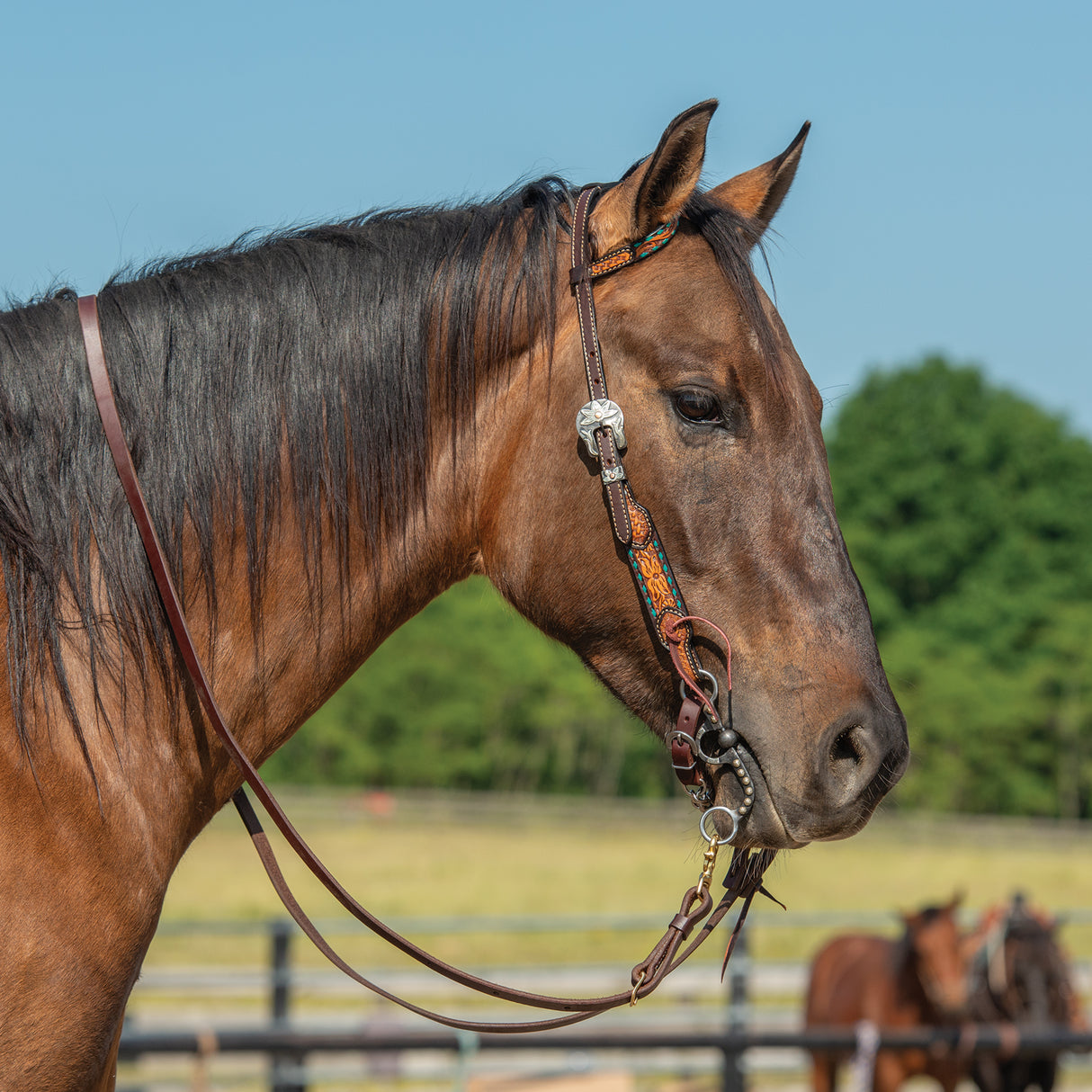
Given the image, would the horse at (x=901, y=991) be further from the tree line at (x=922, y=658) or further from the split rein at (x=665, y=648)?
the tree line at (x=922, y=658)

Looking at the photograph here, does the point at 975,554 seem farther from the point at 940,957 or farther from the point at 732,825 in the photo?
the point at 732,825

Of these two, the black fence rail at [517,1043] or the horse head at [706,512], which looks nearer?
the horse head at [706,512]

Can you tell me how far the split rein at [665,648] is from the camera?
1804 mm

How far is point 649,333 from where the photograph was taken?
196 centimetres

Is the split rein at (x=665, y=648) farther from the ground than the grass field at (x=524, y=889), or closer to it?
farther from the ground

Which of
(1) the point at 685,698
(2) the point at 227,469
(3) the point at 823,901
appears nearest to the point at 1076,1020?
(1) the point at 685,698

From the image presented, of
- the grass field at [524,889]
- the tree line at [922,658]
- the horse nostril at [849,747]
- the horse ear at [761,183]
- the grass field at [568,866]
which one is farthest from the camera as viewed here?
the tree line at [922,658]

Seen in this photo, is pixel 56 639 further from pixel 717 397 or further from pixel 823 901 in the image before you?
pixel 823 901

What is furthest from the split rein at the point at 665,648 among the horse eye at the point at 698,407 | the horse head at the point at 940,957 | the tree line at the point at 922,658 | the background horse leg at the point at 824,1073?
the tree line at the point at 922,658

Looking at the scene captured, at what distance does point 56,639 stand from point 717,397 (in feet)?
3.61

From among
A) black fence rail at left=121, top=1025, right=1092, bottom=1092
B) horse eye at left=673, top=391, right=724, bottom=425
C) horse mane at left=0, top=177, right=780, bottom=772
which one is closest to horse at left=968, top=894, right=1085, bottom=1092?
black fence rail at left=121, top=1025, right=1092, bottom=1092

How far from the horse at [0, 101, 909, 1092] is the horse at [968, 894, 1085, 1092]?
7282mm

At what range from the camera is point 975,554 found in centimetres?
4866

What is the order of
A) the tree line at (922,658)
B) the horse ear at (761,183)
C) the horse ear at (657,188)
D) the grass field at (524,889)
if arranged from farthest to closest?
the tree line at (922,658) → the grass field at (524,889) → the horse ear at (761,183) → the horse ear at (657,188)
